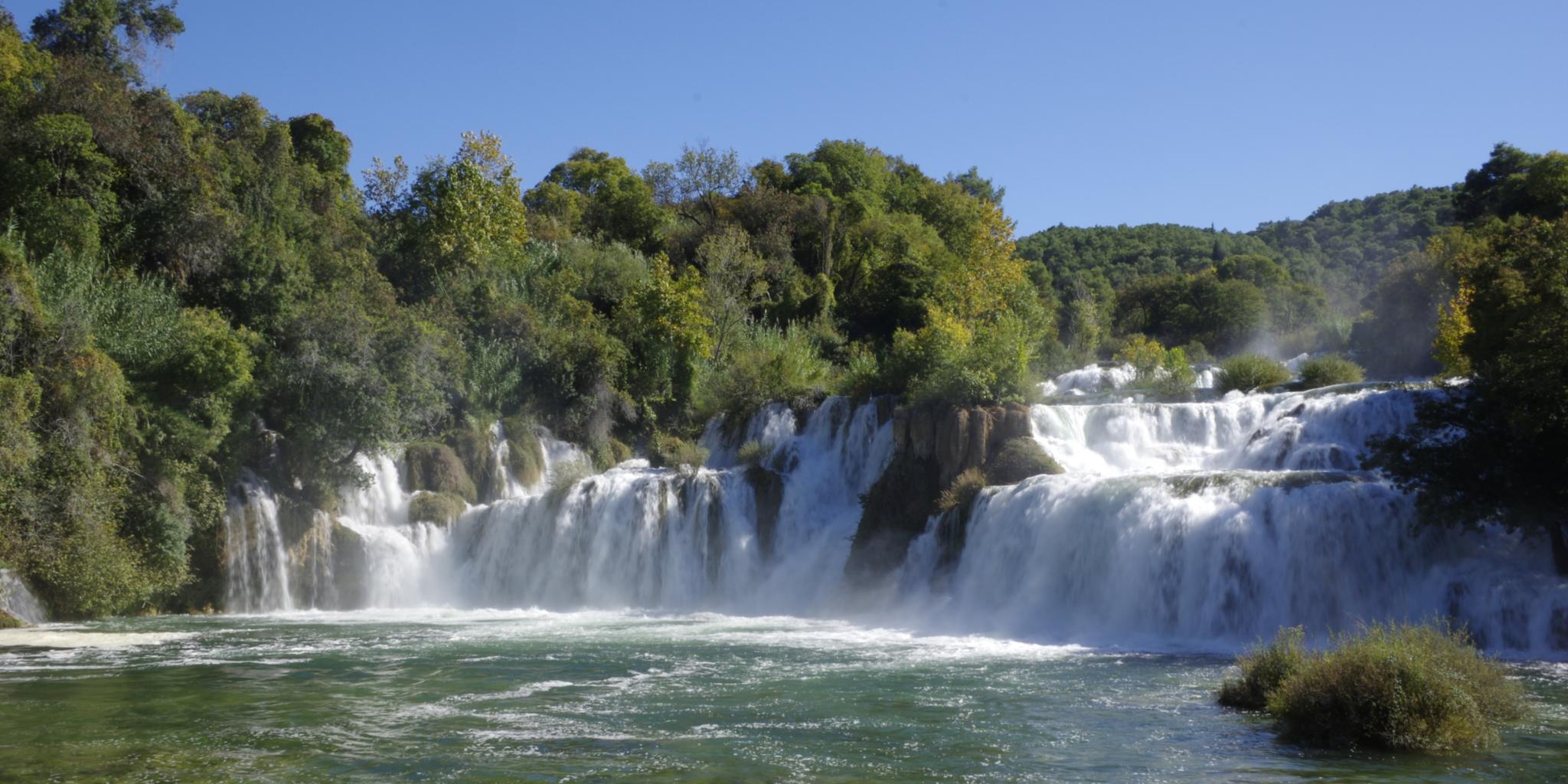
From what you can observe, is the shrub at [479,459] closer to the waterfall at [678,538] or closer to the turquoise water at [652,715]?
the waterfall at [678,538]

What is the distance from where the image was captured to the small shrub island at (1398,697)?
11977 millimetres

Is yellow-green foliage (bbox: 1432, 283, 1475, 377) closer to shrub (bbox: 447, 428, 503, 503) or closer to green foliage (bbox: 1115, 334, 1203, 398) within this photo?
green foliage (bbox: 1115, 334, 1203, 398)

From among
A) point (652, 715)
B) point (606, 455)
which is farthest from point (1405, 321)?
point (652, 715)

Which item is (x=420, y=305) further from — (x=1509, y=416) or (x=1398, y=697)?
(x=1398, y=697)

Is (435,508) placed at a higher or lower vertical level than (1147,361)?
lower

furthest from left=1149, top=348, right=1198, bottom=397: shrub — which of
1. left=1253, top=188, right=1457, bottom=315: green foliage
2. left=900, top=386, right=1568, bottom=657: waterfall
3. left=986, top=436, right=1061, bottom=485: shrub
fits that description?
left=1253, top=188, right=1457, bottom=315: green foliage

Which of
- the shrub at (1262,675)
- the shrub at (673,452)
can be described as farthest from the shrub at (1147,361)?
the shrub at (1262,675)

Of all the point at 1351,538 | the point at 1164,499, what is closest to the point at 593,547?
the point at 1164,499

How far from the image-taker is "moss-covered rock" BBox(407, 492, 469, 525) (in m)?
33.5

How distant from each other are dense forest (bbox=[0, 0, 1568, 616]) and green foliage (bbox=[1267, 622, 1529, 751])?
7241 mm

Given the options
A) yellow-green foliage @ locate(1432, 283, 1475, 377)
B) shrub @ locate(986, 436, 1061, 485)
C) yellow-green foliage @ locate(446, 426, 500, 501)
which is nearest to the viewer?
shrub @ locate(986, 436, 1061, 485)

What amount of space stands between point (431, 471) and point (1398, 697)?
90.9 feet

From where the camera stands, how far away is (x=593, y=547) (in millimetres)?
32281

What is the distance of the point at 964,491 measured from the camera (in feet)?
91.4
